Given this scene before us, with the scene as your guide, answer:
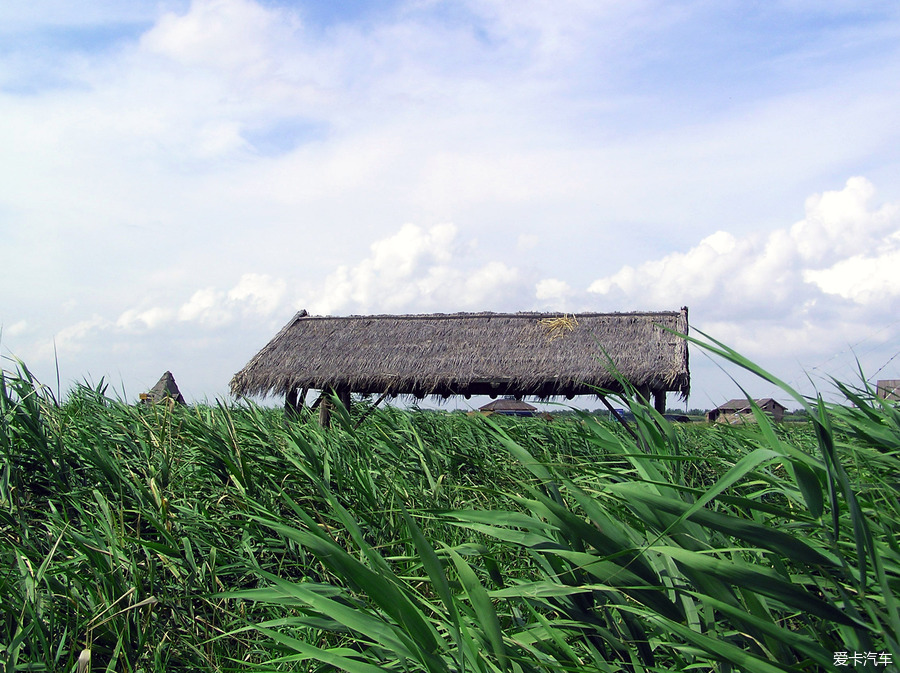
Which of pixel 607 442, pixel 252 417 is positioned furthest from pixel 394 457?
pixel 607 442

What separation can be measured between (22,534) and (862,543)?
169 inches

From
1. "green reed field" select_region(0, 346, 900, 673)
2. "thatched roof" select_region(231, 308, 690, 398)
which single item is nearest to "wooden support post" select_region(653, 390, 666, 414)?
"thatched roof" select_region(231, 308, 690, 398)

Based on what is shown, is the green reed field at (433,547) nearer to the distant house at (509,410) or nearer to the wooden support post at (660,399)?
the distant house at (509,410)

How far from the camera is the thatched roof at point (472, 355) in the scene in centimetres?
1264

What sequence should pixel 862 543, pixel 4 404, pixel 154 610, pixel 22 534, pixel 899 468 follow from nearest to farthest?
pixel 862 543 < pixel 899 468 < pixel 154 610 < pixel 22 534 < pixel 4 404

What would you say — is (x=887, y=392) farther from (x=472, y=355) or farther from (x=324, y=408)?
(x=324, y=408)

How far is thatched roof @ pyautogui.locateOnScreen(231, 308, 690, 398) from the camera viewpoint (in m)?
12.6

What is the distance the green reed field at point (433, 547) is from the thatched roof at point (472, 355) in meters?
5.14

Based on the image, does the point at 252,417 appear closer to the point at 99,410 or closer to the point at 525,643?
the point at 99,410

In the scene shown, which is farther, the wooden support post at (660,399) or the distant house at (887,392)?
the wooden support post at (660,399)

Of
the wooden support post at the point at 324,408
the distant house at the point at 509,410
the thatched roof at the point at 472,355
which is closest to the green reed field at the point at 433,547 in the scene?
the distant house at the point at 509,410

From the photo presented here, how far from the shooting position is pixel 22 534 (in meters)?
4.20

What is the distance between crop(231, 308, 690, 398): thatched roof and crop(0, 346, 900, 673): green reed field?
16.8ft

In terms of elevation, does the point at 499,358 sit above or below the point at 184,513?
above
